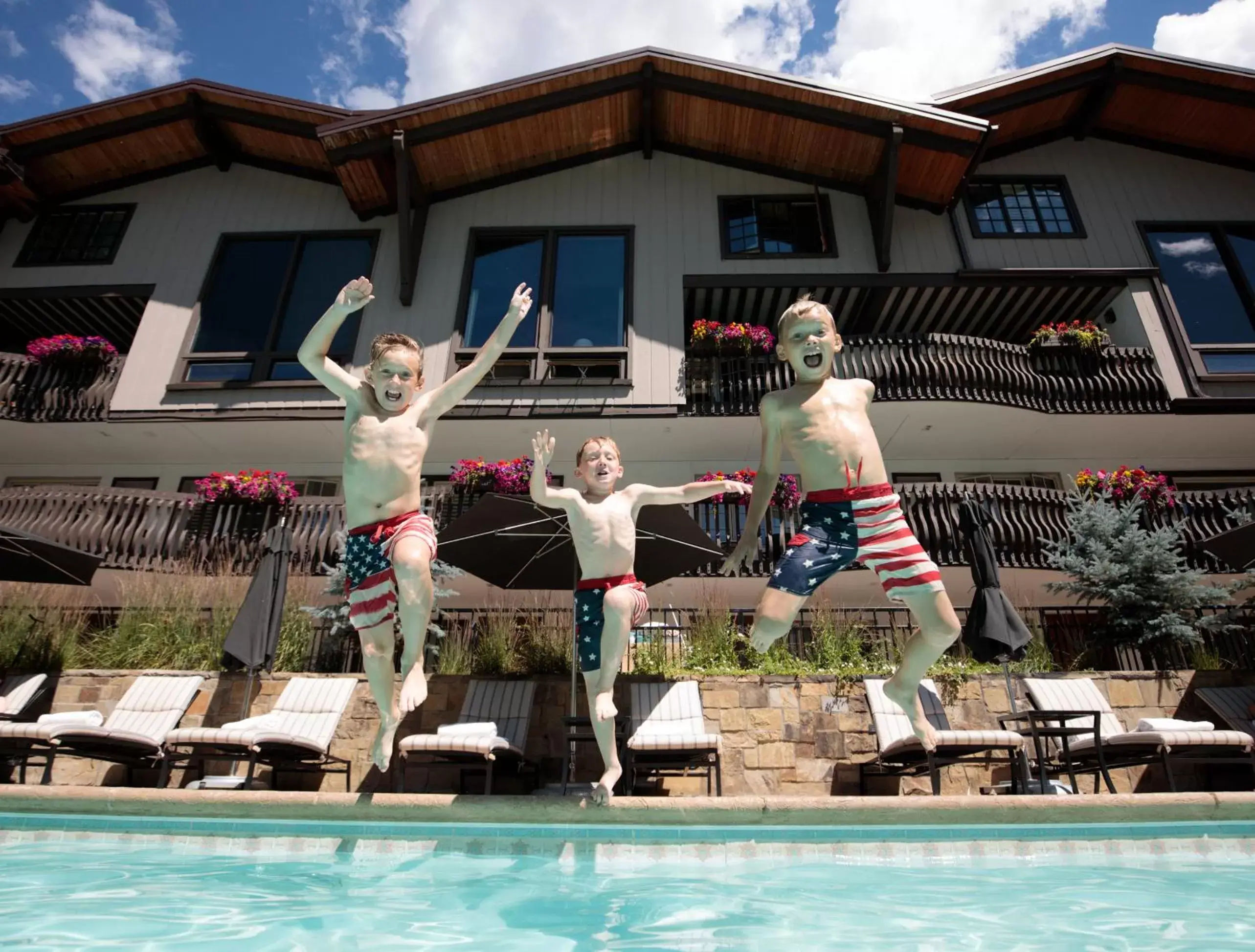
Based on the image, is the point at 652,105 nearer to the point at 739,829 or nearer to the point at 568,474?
the point at 568,474

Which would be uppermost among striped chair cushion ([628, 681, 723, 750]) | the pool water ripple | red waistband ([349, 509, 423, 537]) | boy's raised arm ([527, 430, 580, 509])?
boy's raised arm ([527, 430, 580, 509])

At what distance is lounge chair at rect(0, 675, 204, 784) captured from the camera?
20.7 ft

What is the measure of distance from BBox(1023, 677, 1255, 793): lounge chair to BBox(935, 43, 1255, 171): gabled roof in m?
11.2

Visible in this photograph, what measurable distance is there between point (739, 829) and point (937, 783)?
3.15m

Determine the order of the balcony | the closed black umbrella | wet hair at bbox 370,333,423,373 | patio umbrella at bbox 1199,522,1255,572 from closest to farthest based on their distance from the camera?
1. wet hair at bbox 370,333,423,373
2. the closed black umbrella
3. patio umbrella at bbox 1199,522,1255,572
4. the balcony

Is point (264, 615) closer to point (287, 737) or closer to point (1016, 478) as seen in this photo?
point (287, 737)

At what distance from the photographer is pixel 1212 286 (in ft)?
49.2

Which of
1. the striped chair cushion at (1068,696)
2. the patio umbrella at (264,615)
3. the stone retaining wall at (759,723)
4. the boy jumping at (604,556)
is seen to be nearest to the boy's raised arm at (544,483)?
the boy jumping at (604,556)

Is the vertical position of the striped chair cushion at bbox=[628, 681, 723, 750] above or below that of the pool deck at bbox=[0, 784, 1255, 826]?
above

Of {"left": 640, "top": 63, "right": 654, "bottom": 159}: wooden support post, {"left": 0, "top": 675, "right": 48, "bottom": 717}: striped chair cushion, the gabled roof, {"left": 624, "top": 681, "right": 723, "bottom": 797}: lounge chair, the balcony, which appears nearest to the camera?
{"left": 624, "top": 681, "right": 723, "bottom": 797}: lounge chair

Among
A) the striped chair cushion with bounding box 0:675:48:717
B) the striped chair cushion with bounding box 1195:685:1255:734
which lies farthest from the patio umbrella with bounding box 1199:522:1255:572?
the striped chair cushion with bounding box 0:675:48:717

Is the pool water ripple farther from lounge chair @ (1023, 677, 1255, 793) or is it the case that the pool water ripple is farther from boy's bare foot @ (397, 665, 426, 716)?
lounge chair @ (1023, 677, 1255, 793)

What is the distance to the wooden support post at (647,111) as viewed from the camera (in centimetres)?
1435

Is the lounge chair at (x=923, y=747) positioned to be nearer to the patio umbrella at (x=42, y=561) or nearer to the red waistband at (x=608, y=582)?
the red waistband at (x=608, y=582)
